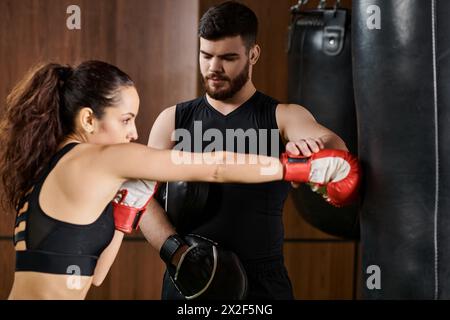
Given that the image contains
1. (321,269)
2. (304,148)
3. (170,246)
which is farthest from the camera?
(321,269)

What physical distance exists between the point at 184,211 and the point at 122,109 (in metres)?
0.41

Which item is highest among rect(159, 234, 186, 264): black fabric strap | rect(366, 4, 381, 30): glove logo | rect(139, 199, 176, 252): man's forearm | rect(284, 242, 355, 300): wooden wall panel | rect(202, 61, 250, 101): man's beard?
rect(366, 4, 381, 30): glove logo

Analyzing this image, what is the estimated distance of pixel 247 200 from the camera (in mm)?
1849

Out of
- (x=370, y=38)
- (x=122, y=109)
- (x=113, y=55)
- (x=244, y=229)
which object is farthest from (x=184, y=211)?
(x=113, y=55)

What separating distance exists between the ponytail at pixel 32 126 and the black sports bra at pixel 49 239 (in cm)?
3

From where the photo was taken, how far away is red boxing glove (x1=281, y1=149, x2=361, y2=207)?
1.49 m

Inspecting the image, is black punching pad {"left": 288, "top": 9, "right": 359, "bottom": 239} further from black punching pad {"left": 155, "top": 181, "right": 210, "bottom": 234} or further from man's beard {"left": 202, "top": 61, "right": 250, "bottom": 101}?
black punching pad {"left": 155, "top": 181, "right": 210, "bottom": 234}

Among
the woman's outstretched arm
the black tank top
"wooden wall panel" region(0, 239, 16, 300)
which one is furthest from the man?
"wooden wall panel" region(0, 239, 16, 300)

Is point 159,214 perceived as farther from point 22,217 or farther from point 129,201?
point 22,217

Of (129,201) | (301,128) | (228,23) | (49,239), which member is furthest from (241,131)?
(49,239)

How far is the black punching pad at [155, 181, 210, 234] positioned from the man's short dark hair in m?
0.42

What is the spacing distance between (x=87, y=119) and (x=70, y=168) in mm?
125

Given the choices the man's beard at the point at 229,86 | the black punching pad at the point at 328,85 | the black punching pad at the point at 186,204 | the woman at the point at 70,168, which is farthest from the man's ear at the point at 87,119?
the black punching pad at the point at 328,85

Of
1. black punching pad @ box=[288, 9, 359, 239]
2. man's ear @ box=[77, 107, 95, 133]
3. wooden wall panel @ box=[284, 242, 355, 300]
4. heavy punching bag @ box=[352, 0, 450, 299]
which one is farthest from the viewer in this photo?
wooden wall panel @ box=[284, 242, 355, 300]
